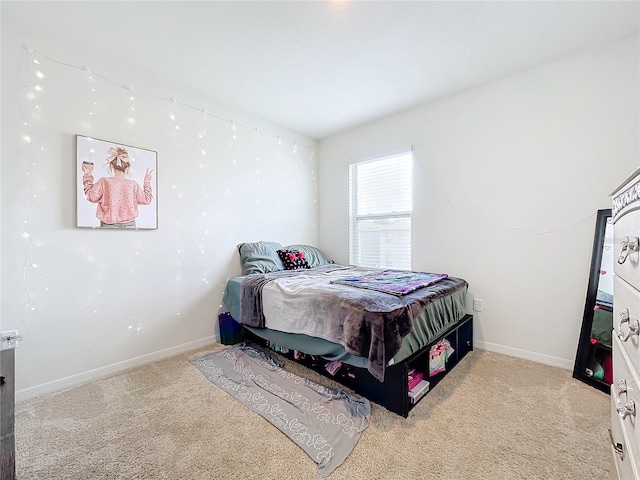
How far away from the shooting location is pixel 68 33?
194 centimetres

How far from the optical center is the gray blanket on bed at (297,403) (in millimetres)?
1415

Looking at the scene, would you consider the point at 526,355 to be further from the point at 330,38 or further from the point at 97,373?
the point at 97,373

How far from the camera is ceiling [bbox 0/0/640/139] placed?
5.72ft

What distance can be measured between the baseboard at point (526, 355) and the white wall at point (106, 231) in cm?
258

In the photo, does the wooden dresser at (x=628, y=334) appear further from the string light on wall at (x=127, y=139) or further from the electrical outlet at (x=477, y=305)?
the string light on wall at (x=127, y=139)

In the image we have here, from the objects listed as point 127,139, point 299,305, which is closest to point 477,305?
point 299,305

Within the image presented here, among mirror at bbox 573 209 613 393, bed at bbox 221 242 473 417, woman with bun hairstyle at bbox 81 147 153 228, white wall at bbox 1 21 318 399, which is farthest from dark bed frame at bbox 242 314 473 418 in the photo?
woman with bun hairstyle at bbox 81 147 153 228

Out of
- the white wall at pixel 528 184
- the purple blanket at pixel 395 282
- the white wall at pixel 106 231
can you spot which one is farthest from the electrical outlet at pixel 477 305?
the white wall at pixel 106 231

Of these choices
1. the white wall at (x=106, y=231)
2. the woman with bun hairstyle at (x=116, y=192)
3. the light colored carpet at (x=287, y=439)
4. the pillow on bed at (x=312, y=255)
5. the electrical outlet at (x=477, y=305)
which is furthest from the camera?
the pillow on bed at (x=312, y=255)

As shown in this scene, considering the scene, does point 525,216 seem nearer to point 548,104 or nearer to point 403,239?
point 548,104

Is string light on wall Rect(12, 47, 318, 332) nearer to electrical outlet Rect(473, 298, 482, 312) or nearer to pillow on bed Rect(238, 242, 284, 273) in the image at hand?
pillow on bed Rect(238, 242, 284, 273)

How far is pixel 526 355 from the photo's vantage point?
2387 mm

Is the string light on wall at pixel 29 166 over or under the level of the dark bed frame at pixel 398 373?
over

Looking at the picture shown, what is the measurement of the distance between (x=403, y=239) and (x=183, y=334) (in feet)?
8.17
